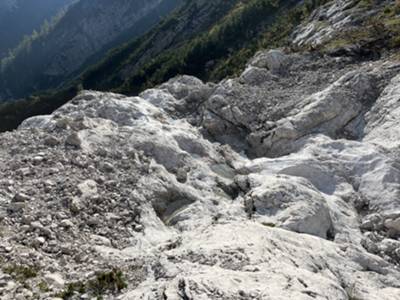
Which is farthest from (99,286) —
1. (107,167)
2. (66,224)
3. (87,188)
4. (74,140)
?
(74,140)

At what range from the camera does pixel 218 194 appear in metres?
23.5

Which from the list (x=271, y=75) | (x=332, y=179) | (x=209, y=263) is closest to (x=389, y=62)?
(x=271, y=75)

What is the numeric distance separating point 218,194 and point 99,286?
Result: 10.9 metres

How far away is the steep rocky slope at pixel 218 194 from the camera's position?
43.8ft

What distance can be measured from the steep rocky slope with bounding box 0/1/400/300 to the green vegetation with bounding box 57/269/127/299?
1.7 inches

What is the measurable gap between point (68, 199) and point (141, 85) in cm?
7726

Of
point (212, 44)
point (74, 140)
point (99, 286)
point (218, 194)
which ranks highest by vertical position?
point (74, 140)

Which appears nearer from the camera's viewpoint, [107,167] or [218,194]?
[107,167]

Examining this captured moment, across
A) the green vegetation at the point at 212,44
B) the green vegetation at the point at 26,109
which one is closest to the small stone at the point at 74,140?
the green vegetation at the point at 212,44

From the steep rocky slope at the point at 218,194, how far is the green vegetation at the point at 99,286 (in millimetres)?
44

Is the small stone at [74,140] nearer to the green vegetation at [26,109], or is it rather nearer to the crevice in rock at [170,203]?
the crevice in rock at [170,203]

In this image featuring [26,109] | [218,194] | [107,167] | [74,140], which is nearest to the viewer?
[107,167]

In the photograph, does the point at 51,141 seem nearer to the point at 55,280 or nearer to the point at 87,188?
the point at 87,188

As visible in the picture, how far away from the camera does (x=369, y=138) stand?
28062 mm
